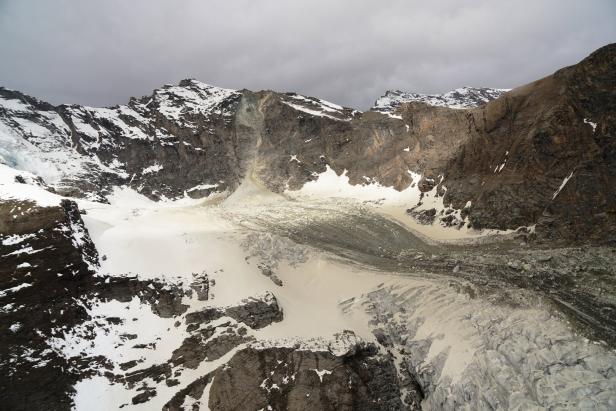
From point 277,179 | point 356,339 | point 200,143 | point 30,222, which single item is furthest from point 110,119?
point 356,339

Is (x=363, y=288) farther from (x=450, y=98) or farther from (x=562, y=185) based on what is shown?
(x=450, y=98)

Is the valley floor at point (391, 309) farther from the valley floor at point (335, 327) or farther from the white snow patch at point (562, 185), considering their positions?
the white snow patch at point (562, 185)

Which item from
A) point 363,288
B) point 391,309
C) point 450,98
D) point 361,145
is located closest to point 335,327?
point 391,309

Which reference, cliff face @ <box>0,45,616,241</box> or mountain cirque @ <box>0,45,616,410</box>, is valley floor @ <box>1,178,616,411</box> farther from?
cliff face @ <box>0,45,616,241</box>

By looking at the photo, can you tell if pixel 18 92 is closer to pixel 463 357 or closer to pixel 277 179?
pixel 277 179

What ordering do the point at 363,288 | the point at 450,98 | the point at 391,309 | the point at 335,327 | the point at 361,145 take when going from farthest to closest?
the point at 450,98 < the point at 361,145 < the point at 363,288 < the point at 391,309 < the point at 335,327

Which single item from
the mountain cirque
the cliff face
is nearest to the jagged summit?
the cliff face
